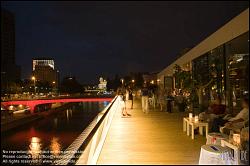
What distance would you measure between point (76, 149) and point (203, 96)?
45.5 ft

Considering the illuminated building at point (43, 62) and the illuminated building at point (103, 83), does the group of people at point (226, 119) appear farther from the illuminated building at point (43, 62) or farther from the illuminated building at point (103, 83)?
the illuminated building at point (43, 62)

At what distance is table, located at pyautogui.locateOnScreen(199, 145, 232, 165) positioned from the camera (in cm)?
465

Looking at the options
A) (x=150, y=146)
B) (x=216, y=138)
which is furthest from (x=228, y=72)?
(x=216, y=138)

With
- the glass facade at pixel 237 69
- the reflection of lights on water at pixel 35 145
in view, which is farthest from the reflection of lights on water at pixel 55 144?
the glass facade at pixel 237 69

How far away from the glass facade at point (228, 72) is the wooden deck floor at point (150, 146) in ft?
9.35

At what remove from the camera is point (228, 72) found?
12.9m

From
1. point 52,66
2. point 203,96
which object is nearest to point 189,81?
point 203,96

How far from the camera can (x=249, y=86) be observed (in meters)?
10.3

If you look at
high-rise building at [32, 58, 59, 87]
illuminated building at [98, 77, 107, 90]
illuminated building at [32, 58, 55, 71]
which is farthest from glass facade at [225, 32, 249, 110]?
illuminated building at [32, 58, 55, 71]

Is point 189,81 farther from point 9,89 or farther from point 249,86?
Answer: point 9,89

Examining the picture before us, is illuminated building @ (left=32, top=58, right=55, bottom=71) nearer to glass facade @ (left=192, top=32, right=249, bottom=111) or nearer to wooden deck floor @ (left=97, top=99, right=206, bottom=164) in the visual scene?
glass facade @ (left=192, top=32, right=249, bottom=111)

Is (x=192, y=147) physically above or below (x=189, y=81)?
below

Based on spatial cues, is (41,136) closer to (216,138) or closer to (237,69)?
(237,69)

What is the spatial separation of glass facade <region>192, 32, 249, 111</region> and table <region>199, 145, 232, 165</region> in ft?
20.6
